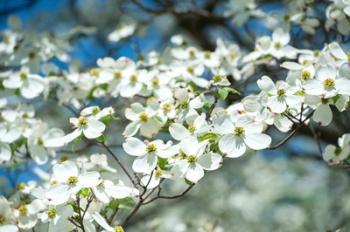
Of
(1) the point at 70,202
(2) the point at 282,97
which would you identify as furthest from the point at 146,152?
(2) the point at 282,97

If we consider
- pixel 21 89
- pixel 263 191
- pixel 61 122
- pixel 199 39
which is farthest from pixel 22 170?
pixel 263 191

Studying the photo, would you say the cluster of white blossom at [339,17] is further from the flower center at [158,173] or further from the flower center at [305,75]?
the flower center at [158,173]

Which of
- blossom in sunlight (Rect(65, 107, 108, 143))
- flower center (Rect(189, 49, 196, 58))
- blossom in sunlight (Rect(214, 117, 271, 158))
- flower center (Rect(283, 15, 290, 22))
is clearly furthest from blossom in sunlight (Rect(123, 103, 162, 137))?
flower center (Rect(283, 15, 290, 22))

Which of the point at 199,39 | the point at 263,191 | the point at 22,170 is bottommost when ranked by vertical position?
the point at 263,191

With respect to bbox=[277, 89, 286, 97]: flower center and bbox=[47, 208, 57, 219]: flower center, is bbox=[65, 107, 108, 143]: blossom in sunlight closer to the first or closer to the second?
bbox=[47, 208, 57, 219]: flower center

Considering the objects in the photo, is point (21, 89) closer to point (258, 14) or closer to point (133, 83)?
point (133, 83)

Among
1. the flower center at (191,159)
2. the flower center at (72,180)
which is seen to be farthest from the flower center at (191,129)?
the flower center at (72,180)

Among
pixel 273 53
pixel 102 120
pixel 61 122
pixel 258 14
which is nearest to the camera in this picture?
pixel 102 120

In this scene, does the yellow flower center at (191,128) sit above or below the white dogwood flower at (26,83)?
above

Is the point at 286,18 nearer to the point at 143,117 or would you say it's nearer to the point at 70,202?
the point at 143,117
